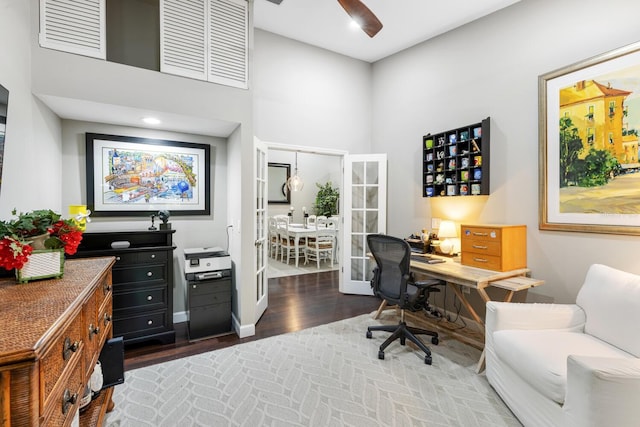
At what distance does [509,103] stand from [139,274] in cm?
402

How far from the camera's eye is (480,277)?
252 cm

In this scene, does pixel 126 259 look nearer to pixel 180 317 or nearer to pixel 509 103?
pixel 180 317

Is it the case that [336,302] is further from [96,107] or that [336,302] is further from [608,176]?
[96,107]

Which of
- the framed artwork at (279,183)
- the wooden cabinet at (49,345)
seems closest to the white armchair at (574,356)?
the wooden cabinet at (49,345)

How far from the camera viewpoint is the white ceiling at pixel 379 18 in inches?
125

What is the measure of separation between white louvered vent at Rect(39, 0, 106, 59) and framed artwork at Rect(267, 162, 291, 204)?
5594mm

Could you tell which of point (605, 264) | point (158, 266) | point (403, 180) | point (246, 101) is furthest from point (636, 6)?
point (158, 266)

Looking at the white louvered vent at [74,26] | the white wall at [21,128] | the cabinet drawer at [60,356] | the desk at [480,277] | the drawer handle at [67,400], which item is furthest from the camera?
the desk at [480,277]

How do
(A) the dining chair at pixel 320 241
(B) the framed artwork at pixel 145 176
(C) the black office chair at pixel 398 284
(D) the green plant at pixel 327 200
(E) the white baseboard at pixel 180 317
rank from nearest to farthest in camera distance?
(C) the black office chair at pixel 398 284
(B) the framed artwork at pixel 145 176
(E) the white baseboard at pixel 180 317
(A) the dining chair at pixel 320 241
(D) the green plant at pixel 327 200

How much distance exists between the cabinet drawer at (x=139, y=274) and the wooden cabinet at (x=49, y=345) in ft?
4.01

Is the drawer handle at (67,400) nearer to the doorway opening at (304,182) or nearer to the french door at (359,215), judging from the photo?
the french door at (359,215)

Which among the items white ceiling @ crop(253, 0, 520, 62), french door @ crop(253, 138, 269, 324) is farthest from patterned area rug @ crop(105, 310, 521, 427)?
white ceiling @ crop(253, 0, 520, 62)

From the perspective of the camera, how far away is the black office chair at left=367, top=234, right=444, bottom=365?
261cm

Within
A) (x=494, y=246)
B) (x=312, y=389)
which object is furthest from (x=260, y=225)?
(x=494, y=246)
